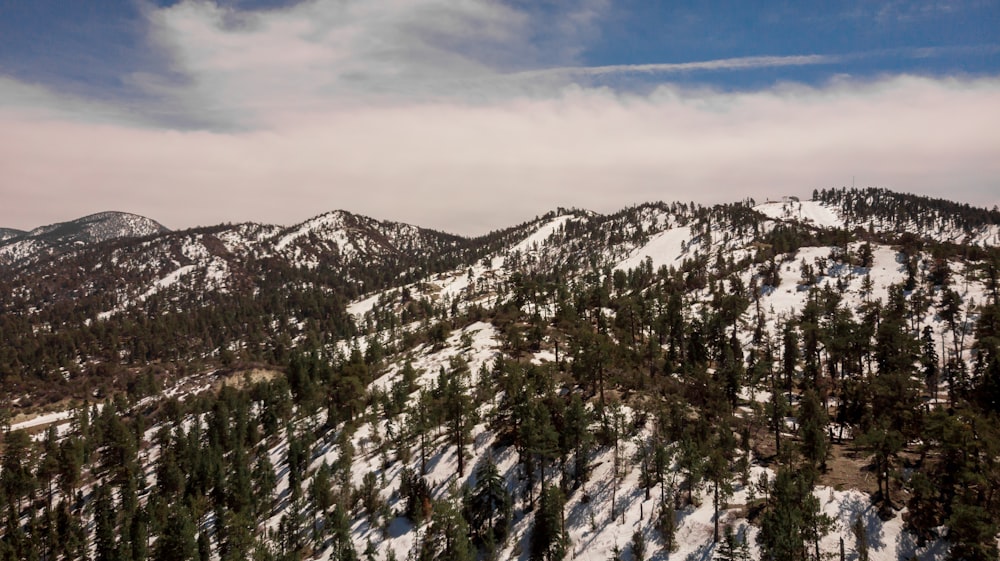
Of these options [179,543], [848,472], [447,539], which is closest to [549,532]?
[447,539]

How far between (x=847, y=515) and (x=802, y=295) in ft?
537

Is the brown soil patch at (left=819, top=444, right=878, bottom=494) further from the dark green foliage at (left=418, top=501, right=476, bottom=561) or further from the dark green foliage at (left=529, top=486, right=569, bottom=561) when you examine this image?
the dark green foliage at (left=418, top=501, right=476, bottom=561)

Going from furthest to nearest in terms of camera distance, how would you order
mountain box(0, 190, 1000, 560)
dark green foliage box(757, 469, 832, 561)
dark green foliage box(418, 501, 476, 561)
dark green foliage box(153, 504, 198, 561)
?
dark green foliage box(153, 504, 198, 561), dark green foliage box(418, 501, 476, 561), mountain box(0, 190, 1000, 560), dark green foliage box(757, 469, 832, 561)

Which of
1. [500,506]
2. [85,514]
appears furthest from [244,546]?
[85,514]

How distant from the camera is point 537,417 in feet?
236

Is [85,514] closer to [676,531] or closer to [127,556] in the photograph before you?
[127,556]

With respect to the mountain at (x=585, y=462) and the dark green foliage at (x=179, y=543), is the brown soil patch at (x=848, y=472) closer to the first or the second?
the mountain at (x=585, y=462)

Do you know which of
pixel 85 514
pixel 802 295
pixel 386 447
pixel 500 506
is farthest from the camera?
pixel 802 295

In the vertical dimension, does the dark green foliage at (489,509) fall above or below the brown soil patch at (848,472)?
below

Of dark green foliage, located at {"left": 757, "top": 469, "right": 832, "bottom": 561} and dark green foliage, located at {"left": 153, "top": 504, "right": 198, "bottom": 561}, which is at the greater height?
dark green foliage, located at {"left": 757, "top": 469, "right": 832, "bottom": 561}

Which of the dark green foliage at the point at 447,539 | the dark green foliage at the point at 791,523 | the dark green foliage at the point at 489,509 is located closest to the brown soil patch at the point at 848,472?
the dark green foliage at the point at 791,523

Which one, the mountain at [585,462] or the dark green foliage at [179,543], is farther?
the dark green foliage at [179,543]

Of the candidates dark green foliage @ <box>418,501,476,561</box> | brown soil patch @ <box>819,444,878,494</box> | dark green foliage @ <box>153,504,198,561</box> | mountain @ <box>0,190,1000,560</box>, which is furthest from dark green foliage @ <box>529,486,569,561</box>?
dark green foliage @ <box>153,504,198,561</box>

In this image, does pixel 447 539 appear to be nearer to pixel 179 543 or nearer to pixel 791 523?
pixel 791 523
